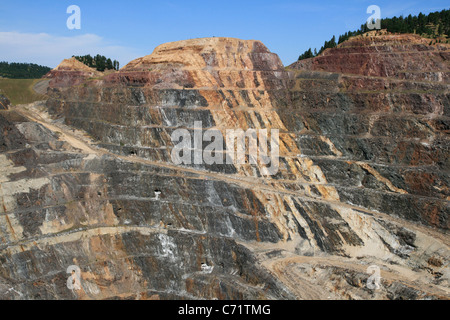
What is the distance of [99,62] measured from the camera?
9238 centimetres

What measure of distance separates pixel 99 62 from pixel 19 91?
828 inches

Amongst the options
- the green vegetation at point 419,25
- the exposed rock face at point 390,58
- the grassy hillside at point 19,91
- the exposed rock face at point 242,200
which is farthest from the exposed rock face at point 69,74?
the green vegetation at point 419,25

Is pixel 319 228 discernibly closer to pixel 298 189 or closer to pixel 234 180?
pixel 298 189

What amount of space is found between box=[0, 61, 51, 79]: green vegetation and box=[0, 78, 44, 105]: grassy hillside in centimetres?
3352

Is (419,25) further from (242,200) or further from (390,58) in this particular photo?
(242,200)

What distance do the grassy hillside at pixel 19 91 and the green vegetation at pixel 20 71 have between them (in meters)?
33.5

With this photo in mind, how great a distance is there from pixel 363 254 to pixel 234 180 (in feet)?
57.4

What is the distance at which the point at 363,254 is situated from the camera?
41625 mm

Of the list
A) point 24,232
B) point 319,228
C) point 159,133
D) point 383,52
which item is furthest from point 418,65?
point 24,232

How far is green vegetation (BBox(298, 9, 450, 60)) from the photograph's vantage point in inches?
2478

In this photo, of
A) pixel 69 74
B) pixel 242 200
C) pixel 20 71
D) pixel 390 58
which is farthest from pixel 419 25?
pixel 20 71

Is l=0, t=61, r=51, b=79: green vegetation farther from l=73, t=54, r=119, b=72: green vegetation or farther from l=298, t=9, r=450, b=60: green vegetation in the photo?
l=298, t=9, r=450, b=60: green vegetation

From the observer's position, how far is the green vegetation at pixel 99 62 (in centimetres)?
9244

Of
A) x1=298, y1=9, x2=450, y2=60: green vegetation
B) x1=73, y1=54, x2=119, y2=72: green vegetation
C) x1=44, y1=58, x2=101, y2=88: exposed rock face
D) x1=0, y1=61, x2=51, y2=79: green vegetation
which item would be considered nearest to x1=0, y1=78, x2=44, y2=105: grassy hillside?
x1=44, y1=58, x2=101, y2=88: exposed rock face
